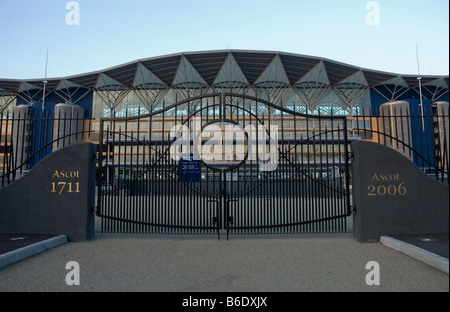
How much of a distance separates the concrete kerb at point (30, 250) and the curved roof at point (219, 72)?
43176 mm

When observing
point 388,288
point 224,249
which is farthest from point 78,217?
point 388,288

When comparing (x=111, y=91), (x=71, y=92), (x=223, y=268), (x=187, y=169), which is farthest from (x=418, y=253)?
(x=71, y=92)

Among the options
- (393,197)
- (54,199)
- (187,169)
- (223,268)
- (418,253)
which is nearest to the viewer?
(223,268)

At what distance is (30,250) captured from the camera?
19.3 feet

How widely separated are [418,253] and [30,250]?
7.69 m

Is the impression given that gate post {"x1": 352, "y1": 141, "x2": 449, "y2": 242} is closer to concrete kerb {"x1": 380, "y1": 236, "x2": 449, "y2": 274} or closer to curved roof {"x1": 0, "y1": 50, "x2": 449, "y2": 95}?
concrete kerb {"x1": 380, "y1": 236, "x2": 449, "y2": 274}

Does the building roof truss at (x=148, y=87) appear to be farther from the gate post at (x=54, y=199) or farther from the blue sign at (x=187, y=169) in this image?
the gate post at (x=54, y=199)

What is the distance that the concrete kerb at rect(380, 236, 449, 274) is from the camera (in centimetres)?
476

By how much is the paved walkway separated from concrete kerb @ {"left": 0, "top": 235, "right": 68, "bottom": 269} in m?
0.14

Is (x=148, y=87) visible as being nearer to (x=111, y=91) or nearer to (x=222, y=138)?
(x=111, y=91)

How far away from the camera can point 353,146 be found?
747 cm
